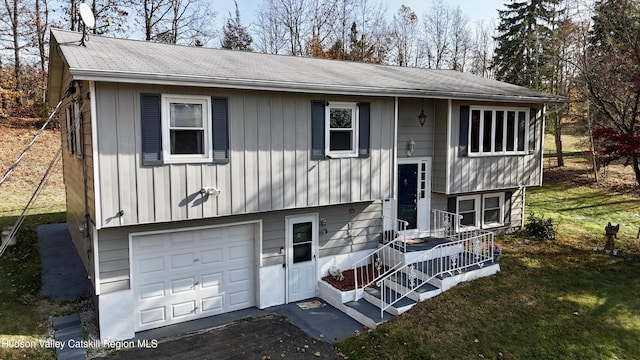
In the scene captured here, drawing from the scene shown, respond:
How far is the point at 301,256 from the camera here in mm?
9719

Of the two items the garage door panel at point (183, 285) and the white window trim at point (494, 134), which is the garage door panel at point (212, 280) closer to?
the garage door panel at point (183, 285)

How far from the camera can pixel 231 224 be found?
28.6ft

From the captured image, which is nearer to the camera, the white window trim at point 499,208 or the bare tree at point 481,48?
the white window trim at point 499,208

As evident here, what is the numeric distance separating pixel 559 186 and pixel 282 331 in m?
19.2

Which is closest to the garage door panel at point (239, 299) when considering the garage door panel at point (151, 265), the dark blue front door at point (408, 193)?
the garage door panel at point (151, 265)

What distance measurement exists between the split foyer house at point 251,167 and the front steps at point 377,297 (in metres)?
0.20

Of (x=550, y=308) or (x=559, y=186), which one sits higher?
(x=559, y=186)

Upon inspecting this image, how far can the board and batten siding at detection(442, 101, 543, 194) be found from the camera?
11133 mm

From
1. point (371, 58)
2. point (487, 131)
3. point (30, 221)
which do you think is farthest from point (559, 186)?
point (30, 221)

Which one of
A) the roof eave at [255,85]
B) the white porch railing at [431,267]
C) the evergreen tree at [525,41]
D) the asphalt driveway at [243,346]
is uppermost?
the evergreen tree at [525,41]

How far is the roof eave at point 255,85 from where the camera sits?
6422 millimetres

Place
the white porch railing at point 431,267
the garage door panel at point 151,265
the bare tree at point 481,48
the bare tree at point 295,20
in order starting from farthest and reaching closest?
1. the bare tree at point 481,48
2. the bare tree at point 295,20
3. the white porch railing at point 431,267
4. the garage door panel at point 151,265

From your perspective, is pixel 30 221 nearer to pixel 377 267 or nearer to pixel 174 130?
pixel 174 130

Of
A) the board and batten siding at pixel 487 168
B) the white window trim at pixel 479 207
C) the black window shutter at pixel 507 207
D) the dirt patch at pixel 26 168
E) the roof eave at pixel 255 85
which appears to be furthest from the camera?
the dirt patch at pixel 26 168
